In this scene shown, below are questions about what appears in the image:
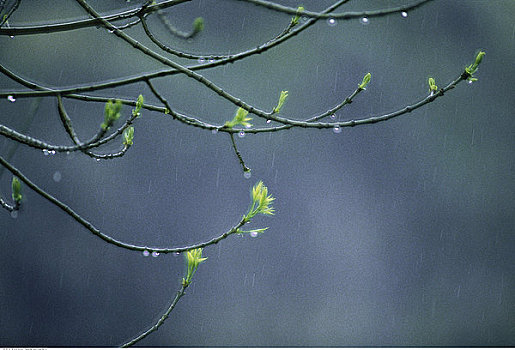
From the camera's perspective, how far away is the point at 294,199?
5496 mm

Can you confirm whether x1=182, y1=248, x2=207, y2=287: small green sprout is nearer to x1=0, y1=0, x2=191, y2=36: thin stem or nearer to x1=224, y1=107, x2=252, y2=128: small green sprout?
x1=224, y1=107, x2=252, y2=128: small green sprout

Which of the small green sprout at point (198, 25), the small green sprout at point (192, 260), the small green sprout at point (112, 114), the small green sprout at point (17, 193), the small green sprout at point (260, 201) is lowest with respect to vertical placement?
the small green sprout at point (192, 260)

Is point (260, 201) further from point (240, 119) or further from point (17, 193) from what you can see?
point (17, 193)

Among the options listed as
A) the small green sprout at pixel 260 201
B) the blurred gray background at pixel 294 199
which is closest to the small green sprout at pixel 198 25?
the small green sprout at pixel 260 201

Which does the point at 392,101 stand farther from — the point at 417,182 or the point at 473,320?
the point at 473,320

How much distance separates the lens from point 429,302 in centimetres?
554

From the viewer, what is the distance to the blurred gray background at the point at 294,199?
4.80 m

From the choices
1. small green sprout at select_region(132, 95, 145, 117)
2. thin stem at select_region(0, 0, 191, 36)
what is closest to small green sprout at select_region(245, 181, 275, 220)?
small green sprout at select_region(132, 95, 145, 117)

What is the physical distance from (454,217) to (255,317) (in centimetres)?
243

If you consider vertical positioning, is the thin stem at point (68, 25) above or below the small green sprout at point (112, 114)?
above

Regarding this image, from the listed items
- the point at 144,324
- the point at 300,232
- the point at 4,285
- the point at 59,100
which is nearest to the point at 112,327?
the point at 144,324

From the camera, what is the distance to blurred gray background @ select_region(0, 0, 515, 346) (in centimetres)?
480

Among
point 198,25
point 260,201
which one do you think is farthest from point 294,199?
point 198,25

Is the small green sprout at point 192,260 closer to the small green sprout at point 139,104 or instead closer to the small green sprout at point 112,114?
the small green sprout at point 139,104
